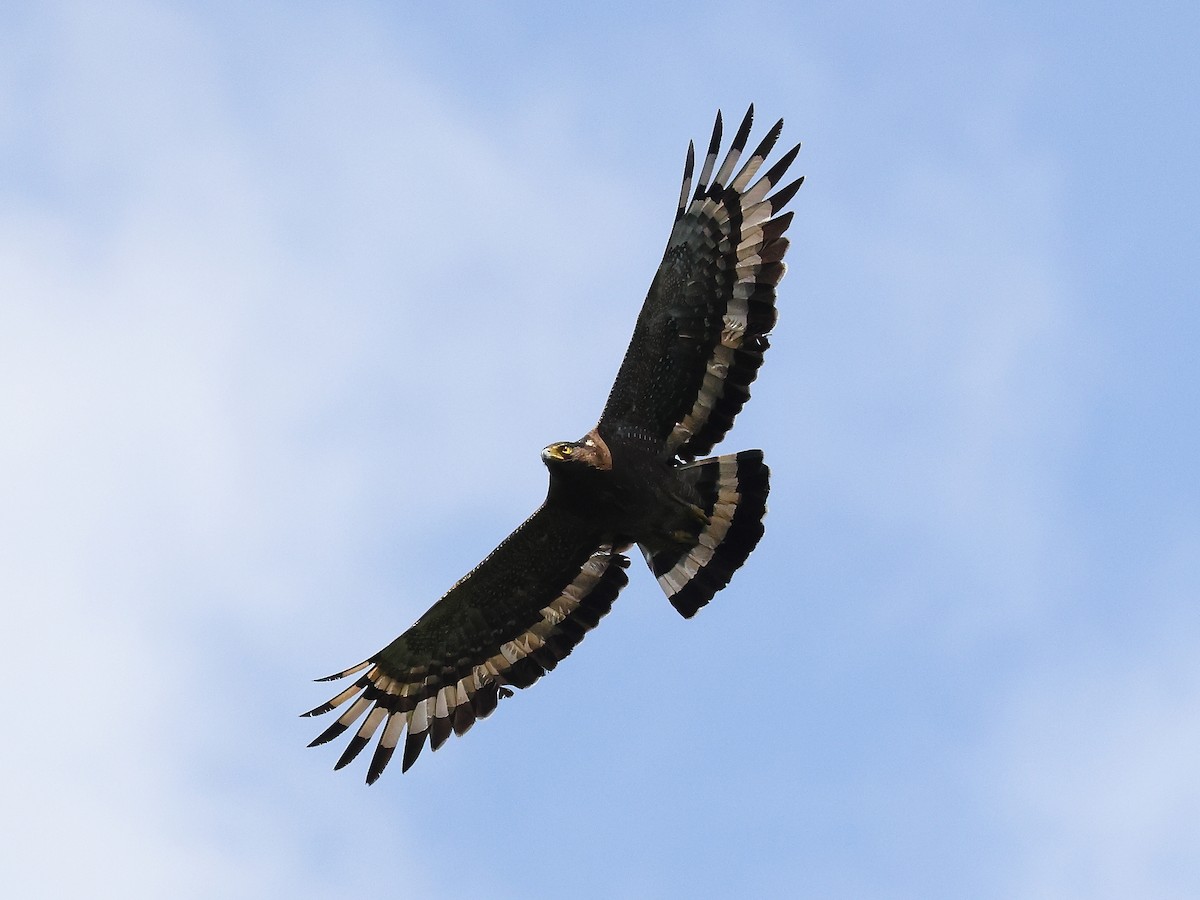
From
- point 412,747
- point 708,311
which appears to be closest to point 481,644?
point 412,747

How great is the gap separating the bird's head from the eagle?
0.5 inches

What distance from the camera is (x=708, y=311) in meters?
19.0

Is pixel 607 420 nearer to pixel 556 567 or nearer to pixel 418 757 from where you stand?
pixel 556 567

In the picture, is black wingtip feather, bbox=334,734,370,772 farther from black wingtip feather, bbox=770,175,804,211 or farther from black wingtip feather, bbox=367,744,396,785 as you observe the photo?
black wingtip feather, bbox=770,175,804,211

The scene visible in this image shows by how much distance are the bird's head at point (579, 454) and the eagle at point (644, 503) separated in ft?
0.04

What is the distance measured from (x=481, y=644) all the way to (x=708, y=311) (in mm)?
3948

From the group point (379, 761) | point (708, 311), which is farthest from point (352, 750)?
point (708, 311)

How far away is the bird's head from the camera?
18.7 meters

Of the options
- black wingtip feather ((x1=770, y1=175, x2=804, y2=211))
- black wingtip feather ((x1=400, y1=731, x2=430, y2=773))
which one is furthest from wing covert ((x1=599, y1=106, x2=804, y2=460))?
black wingtip feather ((x1=400, y1=731, x2=430, y2=773))

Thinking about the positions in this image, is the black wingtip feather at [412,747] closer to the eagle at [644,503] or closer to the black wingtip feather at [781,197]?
the eagle at [644,503]

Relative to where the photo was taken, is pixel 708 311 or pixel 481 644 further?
pixel 481 644

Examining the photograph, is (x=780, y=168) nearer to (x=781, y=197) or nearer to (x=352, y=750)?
(x=781, y=197)

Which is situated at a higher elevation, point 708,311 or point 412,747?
point 708,311

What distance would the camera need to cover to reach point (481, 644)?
1998cm
